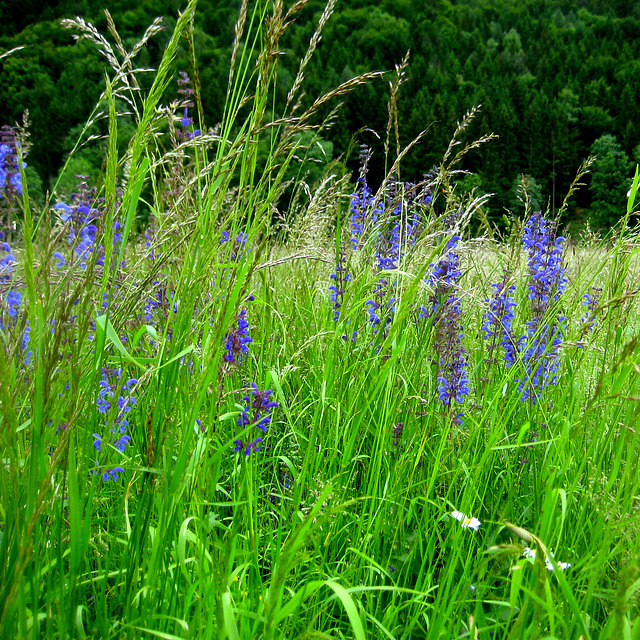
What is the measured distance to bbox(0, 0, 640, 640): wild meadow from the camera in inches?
Answer: 31.1

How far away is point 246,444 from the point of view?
4.31 ft

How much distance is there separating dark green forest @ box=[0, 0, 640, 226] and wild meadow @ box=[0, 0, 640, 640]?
969 inches

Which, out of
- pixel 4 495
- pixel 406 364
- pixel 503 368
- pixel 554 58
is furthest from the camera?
pixel 554 58

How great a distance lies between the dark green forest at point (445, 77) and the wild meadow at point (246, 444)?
2461cm

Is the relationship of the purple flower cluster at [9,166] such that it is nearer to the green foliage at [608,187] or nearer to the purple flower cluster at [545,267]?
the purple flower cluster at [545,267]

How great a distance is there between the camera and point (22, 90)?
38.0 meters

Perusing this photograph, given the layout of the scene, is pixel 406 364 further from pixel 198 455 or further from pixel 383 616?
pixel 198 455

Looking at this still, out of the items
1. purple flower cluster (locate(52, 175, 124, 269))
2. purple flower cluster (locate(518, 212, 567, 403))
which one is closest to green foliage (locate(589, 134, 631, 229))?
purple flower cluster (locate(518, 212, 567, 403))

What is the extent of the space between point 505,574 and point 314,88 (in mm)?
41866

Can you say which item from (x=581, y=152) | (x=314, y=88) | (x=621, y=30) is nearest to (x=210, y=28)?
(x=314, y=88)

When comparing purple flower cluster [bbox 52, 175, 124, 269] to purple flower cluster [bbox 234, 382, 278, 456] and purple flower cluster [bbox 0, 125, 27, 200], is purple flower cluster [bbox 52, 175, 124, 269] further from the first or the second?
purple flower cluster [bbox 234, 382, 278, 456]

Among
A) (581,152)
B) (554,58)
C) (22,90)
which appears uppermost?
(554,58)

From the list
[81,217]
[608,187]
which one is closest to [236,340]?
[81,217]

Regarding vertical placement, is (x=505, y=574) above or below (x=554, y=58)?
below
